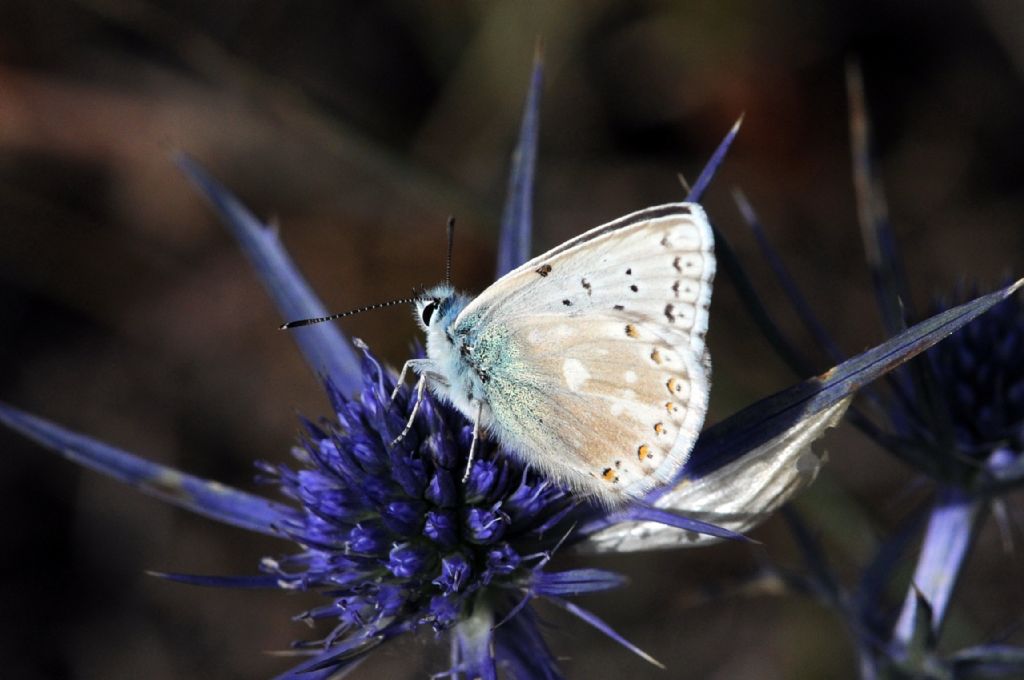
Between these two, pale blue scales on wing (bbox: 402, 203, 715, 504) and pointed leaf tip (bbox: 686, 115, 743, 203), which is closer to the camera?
pale blue scales on wing (bbox: 402, 203, 715, 504)

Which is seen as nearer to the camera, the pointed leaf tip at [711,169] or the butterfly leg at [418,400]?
the pointed leaf tip at [711,169]

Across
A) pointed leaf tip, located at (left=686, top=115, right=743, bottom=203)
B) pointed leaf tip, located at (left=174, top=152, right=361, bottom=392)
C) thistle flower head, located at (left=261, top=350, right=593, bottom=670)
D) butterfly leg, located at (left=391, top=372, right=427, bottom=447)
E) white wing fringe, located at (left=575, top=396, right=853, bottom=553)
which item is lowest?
white wing fringe, located at (left=575, top=396, right=853, bottom=553)

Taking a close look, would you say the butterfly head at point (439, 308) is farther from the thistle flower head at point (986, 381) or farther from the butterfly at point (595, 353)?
the thistle flower head at point (986, 381)

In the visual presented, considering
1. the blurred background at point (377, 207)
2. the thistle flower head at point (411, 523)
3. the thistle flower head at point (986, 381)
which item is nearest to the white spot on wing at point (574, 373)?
the thistle flower head at point (411, 523)

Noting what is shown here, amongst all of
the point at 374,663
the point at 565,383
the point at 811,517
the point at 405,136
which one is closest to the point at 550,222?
the point at 405,136

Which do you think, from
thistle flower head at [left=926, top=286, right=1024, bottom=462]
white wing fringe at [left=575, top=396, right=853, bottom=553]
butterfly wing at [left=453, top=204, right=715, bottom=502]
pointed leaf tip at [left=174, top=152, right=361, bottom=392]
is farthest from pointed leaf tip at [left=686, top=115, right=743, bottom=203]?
pointed leaf tip at [left=174, top=152, right=361, bottom=392]

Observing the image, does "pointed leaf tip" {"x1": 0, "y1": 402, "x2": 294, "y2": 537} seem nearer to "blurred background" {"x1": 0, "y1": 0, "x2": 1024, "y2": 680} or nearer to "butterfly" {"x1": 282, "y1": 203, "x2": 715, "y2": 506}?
"butterfly" {"x1": 282, "y1": 203, "x2": 715, "y2": 506}
